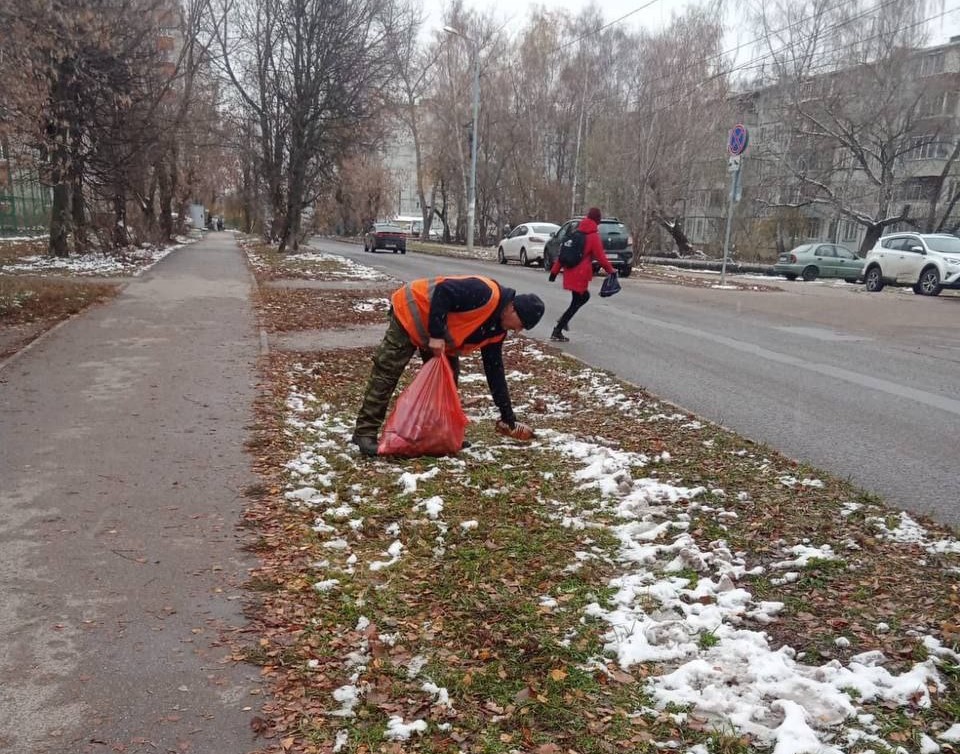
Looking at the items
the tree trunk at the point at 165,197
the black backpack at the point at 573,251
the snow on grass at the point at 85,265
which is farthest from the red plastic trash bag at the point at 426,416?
the tree trunk at the point at 165,197

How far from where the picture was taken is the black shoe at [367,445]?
5.30 meters

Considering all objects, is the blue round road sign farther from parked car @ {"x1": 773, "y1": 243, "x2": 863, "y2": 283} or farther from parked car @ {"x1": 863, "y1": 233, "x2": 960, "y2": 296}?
parked car @ {"x1": 773, "y1": 243, "x2": 863, "y2": 283}

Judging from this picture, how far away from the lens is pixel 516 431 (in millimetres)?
5758

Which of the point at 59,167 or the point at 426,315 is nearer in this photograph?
the point at 426,315

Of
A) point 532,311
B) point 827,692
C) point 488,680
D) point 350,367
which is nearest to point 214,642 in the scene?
point 488,680

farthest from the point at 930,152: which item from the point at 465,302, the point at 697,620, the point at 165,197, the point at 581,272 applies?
the point at 697,620

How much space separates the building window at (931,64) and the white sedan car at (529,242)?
2149cm

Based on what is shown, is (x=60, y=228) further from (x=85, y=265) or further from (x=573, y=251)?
(x=573, y=251)

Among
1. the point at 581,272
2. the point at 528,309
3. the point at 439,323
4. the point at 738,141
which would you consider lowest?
the point at 439,323

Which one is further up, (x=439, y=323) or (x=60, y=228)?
(x=60, y=228)

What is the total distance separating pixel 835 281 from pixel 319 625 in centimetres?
2844

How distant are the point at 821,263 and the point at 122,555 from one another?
28.4 meters

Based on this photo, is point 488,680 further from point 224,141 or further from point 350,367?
point 224,141

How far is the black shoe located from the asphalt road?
2.98 meters
